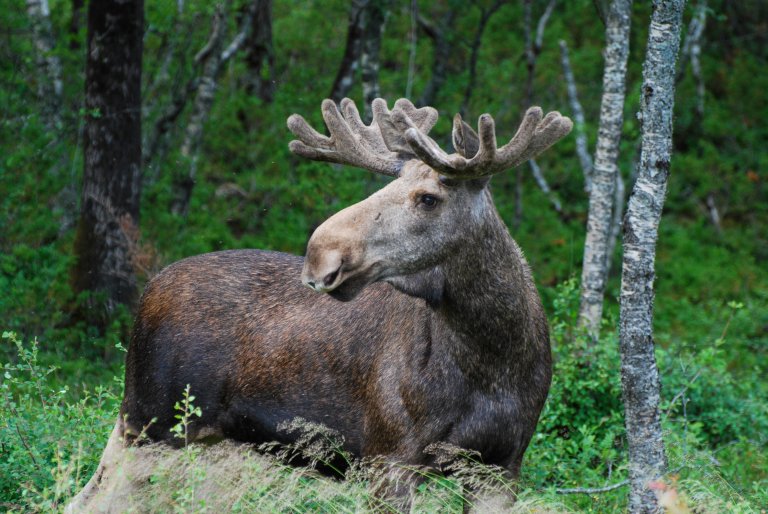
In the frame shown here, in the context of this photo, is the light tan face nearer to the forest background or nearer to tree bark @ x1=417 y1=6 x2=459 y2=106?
the forest background

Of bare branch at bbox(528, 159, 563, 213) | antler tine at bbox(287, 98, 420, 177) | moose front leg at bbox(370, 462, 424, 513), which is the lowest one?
moose front leg at bbox(370, 462, 424, 513)

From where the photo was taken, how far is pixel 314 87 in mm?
15711

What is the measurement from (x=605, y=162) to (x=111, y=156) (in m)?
4.82

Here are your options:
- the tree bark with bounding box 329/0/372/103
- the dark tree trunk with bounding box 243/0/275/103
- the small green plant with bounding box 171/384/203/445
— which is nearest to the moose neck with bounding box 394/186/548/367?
the small green plant with bounding box 171/384/203/445

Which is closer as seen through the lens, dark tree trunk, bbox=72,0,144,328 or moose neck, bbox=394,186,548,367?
moose neck, bbox=394,186,548,367

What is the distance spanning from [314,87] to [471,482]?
1119cm

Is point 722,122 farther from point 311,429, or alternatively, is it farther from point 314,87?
point 311,429

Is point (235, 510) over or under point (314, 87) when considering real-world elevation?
under

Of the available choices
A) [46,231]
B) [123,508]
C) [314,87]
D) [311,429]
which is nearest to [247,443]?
[311,429]

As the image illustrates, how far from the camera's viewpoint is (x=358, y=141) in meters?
5.82

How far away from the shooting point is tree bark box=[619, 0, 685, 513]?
5.48 meters

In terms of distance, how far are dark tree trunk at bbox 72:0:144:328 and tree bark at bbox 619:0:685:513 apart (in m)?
5.91

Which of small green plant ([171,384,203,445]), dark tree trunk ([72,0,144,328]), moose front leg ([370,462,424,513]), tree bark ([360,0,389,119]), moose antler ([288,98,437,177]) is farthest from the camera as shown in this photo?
tree bark ([360,0,389,119])

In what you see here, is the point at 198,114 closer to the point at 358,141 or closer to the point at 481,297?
the point at 358,141
